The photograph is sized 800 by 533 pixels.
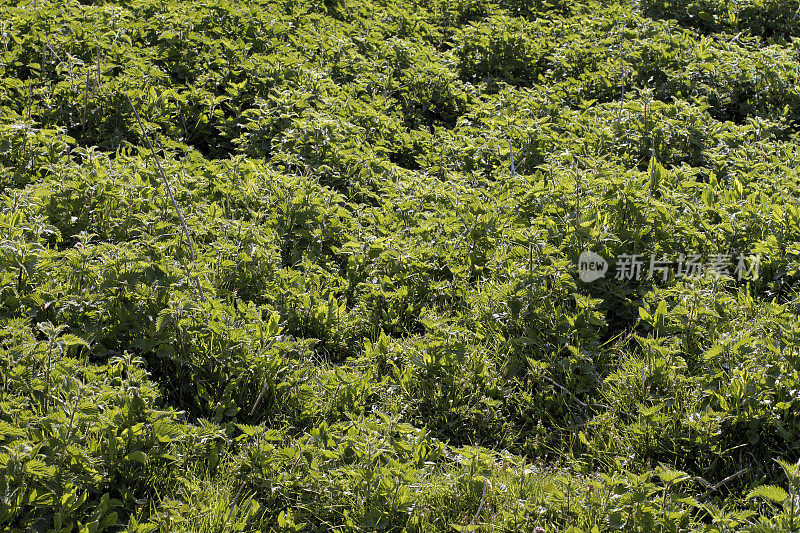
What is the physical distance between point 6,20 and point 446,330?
4840mm

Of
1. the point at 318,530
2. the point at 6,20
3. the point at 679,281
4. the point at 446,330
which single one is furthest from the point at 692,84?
the point at 6,20

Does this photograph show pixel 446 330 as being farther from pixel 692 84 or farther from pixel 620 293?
pixel 692 84

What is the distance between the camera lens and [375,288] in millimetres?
4199

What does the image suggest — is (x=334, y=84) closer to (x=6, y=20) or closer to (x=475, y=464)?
(x=6, y=20)

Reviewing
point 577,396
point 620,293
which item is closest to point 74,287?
point 577,396

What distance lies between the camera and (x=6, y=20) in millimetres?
6164

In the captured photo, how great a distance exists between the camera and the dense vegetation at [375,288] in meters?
2.98

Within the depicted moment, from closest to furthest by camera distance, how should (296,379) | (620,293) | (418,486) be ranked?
1. (418,486)
2. (296,379)
3. (620,293)

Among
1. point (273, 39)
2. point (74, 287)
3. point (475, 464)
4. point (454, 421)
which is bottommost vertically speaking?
point (454, 421)

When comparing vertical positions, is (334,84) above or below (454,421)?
above

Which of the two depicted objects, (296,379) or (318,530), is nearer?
(318,530)

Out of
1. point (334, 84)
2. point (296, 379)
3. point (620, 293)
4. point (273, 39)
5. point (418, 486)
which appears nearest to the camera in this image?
point (418, 486)

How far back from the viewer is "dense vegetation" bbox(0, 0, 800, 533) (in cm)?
298

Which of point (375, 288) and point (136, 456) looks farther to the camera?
point (375, 288)
